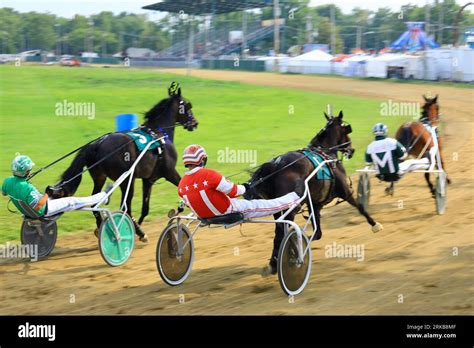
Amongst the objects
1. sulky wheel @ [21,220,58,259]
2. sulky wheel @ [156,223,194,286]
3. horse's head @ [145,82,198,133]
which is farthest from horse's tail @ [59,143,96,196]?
sulky wheel @ [156,223,194,286]

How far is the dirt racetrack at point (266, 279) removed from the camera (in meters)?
6.18

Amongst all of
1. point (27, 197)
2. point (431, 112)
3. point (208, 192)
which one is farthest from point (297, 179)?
point (431, 112)

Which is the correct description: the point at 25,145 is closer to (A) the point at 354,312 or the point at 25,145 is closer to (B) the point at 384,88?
(A) the point at 354,312

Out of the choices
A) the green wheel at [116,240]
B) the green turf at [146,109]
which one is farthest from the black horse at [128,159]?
the green turf at [146,109]

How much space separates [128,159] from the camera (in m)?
8.52

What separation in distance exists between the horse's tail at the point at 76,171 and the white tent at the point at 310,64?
42034 millimetres

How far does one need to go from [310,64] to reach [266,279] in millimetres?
44990

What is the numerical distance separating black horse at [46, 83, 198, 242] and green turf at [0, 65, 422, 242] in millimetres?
1444

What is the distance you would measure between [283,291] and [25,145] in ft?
41.9

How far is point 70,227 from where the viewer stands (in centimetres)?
990

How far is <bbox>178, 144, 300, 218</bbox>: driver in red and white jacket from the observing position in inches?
249

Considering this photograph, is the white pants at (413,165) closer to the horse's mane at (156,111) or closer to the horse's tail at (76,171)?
the horse's mane at (156,111)

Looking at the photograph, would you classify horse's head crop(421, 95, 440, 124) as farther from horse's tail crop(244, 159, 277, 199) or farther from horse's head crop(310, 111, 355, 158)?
horse's tail crop(244, 159, 277, 199)
